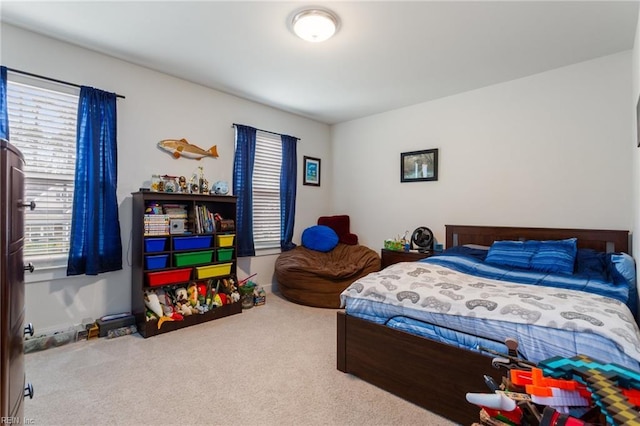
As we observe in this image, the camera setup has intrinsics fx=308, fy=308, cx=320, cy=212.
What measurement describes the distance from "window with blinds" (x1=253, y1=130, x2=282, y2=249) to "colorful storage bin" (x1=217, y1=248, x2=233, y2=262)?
0.70 meters

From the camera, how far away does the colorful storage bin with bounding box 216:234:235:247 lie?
343 centimetres

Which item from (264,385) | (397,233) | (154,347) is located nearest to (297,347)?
(264,385)

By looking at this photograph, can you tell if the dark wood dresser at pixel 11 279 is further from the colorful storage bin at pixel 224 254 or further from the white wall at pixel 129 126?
the colorful storage bin at pixel 224 254

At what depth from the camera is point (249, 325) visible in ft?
10.2

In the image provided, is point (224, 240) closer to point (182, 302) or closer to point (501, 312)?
point (182, 302)

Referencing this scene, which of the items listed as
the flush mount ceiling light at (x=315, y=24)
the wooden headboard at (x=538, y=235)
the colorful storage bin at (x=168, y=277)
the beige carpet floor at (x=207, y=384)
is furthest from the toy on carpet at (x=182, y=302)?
the wooden headboard at (x=538, y=235)

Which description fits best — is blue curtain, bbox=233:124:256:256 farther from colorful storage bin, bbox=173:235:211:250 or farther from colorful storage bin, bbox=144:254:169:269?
colorful storage bin, bbox=144:254:169:269

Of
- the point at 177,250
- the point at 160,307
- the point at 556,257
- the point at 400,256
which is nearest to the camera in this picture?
the point at 556,257

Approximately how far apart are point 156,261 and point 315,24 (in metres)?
2.52

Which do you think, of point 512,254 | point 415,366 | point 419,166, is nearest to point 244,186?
point 419,166

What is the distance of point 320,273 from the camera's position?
3.71m

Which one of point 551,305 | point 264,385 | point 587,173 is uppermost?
point 587,173

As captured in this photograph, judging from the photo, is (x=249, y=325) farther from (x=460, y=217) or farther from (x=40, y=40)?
(x=40, y=40)

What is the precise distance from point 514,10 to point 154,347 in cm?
383
